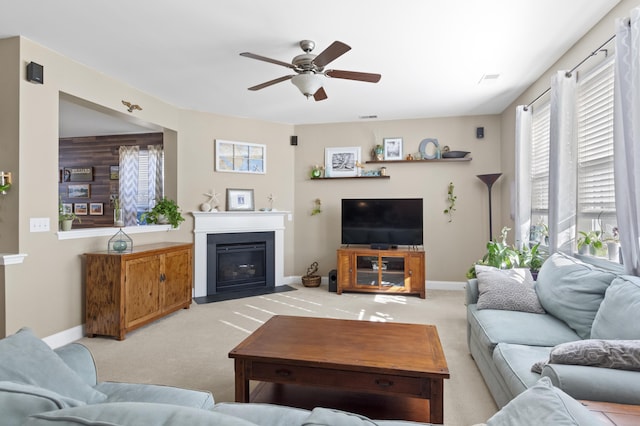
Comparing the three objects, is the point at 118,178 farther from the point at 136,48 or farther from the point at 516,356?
the point at 516,356

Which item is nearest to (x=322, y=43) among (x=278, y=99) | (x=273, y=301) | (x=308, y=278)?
(x=278, y=99)

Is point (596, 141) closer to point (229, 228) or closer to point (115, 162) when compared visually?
point (229, 228)

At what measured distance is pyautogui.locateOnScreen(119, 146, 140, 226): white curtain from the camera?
5.90m

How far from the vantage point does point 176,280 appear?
4.22 meters

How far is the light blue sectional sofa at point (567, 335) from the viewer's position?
1344 mm

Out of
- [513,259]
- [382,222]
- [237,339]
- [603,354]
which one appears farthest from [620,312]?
[382,222]

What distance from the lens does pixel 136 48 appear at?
314 cm

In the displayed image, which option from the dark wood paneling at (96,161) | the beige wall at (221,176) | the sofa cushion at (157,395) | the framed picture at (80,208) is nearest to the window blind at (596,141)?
the beige wall at (221,176)

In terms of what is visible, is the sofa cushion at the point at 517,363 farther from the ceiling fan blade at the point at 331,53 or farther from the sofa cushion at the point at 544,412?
the ceiling fan blade at the point at 331,53

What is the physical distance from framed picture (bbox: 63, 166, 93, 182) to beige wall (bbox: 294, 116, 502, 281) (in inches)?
152

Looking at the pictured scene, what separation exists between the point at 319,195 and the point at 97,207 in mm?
4157

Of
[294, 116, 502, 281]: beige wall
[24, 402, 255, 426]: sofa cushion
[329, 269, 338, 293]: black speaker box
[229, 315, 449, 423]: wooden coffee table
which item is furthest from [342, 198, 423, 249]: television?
[24, 402, 255, 426]: sofa cushion

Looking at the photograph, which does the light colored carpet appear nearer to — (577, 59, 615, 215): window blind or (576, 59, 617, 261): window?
(576, 59, 617, 261): window

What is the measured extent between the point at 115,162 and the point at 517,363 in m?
6.67
